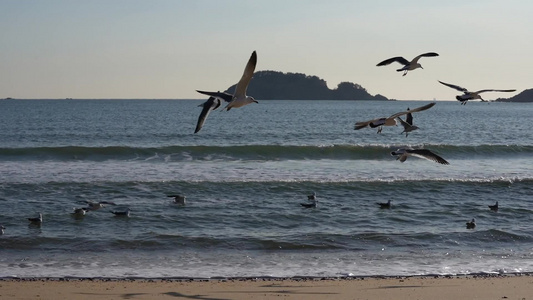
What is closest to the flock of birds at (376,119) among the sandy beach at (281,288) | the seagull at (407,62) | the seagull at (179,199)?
the seagull at (407,62)

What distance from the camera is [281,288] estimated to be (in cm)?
1053

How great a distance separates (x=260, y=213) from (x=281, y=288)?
6.99 metres

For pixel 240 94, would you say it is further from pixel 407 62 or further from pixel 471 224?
pixel 471 224

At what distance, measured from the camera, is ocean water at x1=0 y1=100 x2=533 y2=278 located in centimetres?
1252

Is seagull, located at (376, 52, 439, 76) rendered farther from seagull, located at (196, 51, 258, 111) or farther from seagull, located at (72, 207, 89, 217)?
seagull, located at (72, 207, 89, 217)

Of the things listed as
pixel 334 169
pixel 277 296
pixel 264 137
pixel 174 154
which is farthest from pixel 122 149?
pixel 277 296

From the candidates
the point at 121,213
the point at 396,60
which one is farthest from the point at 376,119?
the point at 121,213

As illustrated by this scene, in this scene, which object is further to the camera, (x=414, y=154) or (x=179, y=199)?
(x=179, y=199)

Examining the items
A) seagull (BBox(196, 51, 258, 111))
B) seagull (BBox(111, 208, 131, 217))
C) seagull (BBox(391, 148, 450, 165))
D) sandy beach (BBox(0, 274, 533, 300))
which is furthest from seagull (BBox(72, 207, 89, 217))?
seagull (BBox(391, 148, 450, 165))

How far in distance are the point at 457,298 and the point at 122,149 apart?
2433 cm

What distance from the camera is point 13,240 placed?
14.2 meters

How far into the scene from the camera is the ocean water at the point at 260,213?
41.1ft

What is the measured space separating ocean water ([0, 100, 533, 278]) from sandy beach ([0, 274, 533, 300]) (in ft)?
2.13

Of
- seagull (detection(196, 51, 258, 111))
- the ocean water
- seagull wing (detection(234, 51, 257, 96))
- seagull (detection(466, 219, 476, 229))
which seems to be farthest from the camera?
seagull (detection(466, 219, 476, 229))
